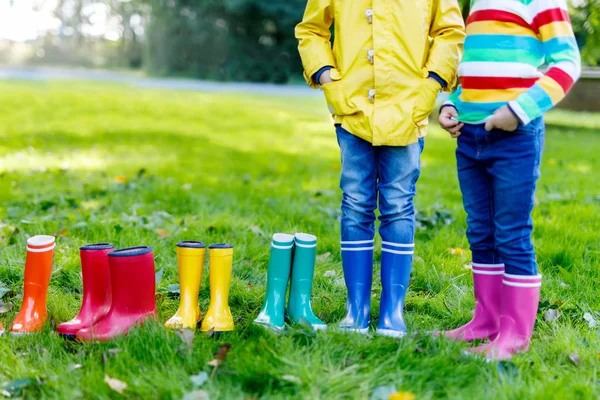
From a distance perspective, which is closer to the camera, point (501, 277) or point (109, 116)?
point (501, 277)

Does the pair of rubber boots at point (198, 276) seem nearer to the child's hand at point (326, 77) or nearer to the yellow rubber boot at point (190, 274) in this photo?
the yellow rubber boot at point (190, 274)

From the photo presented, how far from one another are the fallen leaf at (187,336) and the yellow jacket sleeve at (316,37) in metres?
1.10

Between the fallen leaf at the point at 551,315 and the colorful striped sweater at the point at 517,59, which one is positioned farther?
the fallen leaf at the point at 551,315

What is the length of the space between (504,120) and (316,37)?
0.87 m

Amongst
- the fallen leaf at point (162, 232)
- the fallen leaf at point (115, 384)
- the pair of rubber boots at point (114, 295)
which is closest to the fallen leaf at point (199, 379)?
the fallen leaf at point (115, 384)

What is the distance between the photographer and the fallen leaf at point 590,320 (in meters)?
2.43

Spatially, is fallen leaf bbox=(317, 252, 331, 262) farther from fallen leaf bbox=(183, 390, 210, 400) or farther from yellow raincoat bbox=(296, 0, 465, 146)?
fallen leaf bbox=(183, 390, 210, 400)

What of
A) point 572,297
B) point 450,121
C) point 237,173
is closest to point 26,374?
point 450,121

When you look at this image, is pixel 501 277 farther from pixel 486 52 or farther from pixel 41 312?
pixel 41 312

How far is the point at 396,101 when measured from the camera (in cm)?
233

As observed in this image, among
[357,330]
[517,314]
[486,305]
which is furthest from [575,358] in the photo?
[357,330]

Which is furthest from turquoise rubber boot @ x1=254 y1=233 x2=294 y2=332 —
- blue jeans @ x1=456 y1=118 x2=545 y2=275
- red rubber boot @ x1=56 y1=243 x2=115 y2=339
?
blue jeans @ x1=456 y1=118 x2=545 y2=275

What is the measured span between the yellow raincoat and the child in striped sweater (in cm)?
14

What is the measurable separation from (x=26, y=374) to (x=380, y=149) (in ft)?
4.78
